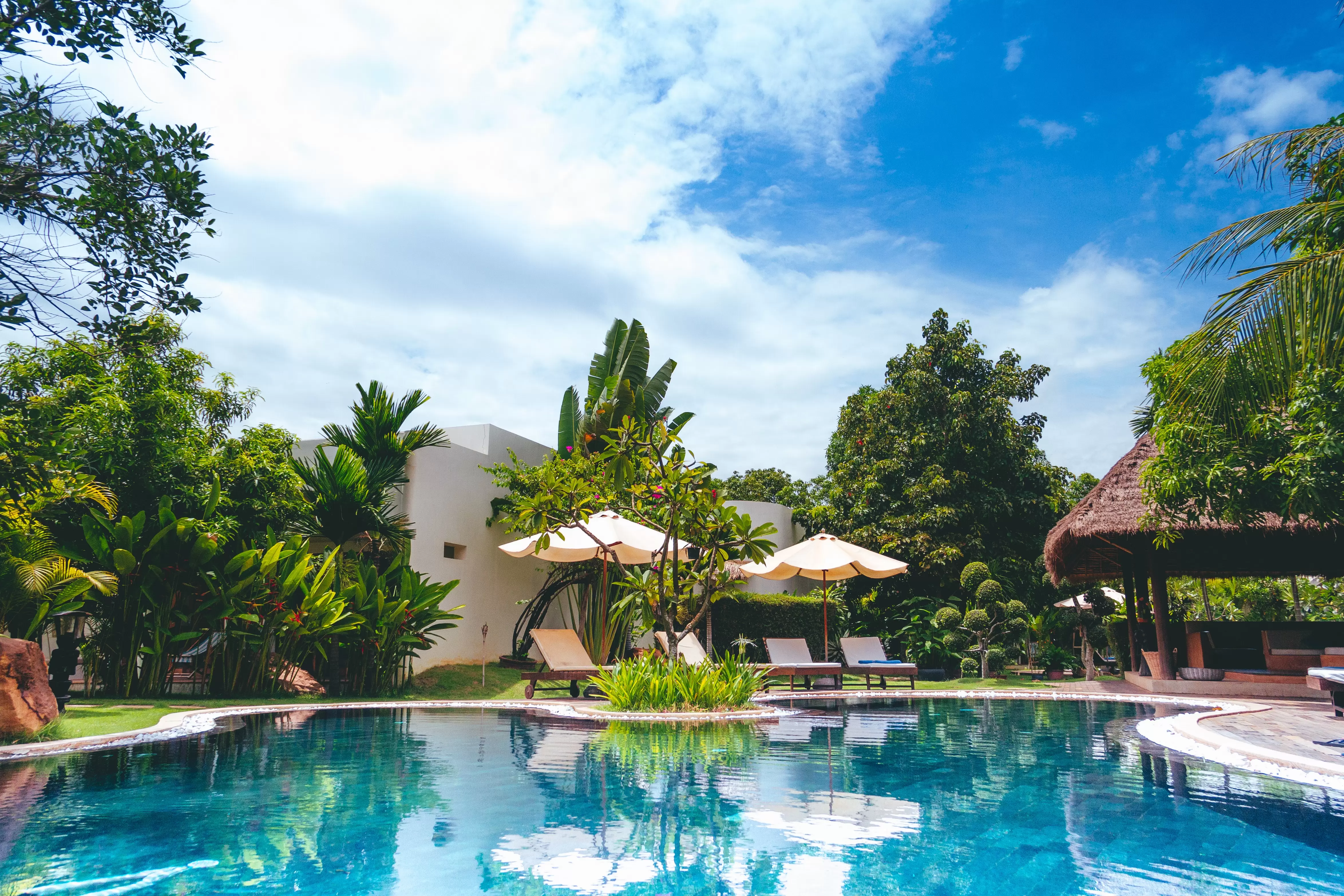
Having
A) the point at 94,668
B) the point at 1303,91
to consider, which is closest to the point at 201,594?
the point at 94,668

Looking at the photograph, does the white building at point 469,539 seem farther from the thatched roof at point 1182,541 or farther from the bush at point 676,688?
the thatched roof at point 1182,541

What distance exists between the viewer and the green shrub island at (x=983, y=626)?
16.1 m

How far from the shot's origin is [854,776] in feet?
17.8

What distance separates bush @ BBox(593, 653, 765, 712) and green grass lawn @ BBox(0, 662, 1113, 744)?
3197 mm

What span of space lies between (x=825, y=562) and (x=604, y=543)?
4517 mm

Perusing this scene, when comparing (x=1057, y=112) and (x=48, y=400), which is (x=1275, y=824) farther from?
(x=1057, y=112)

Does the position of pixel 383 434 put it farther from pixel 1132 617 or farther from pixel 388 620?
pixel 1132 617

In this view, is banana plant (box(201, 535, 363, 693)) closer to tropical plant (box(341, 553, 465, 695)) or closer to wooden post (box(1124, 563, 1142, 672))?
tropical plant (box(341, 553, 465, 695))

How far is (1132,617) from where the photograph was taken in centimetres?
1508

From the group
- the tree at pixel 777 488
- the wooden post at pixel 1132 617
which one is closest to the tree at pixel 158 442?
the wooden post at pixel 1132 617

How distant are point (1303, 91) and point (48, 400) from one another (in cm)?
1322

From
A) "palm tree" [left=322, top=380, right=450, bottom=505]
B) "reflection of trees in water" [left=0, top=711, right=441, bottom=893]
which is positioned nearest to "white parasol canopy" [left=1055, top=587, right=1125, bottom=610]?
"palm tree" [left=322, top=380, right=450, bottom=505]

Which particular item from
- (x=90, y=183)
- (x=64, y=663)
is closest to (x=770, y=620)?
(x=64, y=663)

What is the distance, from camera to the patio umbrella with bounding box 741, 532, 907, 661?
14000 mm
